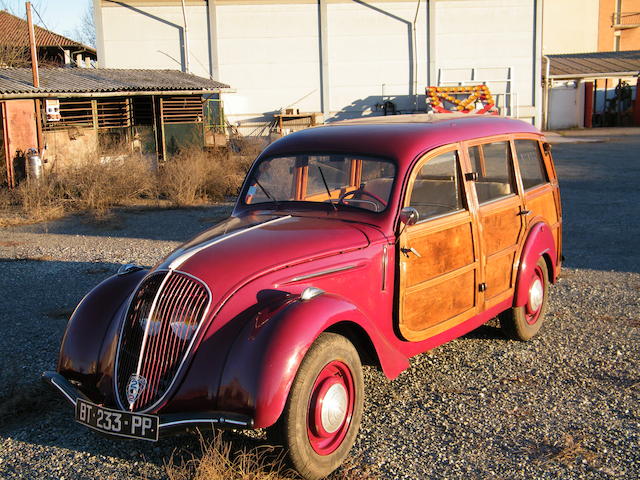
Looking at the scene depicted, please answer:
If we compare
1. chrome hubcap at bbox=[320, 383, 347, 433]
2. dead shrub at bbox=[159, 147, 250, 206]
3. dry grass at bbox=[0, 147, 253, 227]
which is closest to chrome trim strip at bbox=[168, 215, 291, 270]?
chrome hubcap at bbox=[320, 383, 347, 433]

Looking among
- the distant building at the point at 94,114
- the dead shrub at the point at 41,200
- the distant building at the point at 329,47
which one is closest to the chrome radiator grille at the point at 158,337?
the dead shrub at the point at 41,200

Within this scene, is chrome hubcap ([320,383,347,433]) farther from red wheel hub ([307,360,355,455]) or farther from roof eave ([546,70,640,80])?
roof eave ([546,70,640,80])

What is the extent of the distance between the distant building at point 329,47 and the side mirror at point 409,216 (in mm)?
24522

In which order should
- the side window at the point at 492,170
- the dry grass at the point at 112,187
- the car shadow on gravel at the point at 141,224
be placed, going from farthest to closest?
the dry grass at the point at 112,187
the car shadow on gravel at the point at 141,224
the side window at the point at 492,170

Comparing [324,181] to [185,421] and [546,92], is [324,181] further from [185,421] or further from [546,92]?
[546,92]

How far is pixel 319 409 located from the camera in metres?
3.69

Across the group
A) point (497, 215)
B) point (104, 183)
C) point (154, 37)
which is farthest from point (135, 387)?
point (154, 37)

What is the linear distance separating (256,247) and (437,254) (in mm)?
1354

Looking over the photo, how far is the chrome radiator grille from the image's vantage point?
3.72m

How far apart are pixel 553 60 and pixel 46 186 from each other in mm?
30901

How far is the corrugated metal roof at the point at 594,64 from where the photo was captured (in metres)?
33.8

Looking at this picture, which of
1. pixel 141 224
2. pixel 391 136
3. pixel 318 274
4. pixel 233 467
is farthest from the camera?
pixel 141 224

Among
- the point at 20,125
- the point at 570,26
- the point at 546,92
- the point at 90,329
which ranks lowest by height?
the point at 90,329

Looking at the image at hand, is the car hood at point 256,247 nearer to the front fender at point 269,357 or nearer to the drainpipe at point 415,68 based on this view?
the front fender at point 269,357
